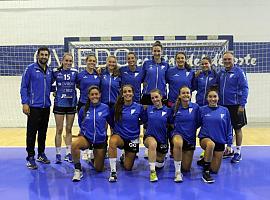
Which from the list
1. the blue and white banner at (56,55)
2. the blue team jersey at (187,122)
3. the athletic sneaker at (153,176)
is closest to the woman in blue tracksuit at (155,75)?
the blue team jersey at (187,122)

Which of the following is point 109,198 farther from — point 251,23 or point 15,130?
point 251,23

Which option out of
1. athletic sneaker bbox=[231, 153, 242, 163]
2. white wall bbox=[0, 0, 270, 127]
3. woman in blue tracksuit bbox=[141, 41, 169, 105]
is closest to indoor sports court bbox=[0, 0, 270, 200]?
white wall bbox=[0, 0, 270, 127]

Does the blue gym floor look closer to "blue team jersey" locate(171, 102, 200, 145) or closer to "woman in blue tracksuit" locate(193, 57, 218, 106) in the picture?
"blue team jersey" locate(171, 102, 200, 145)

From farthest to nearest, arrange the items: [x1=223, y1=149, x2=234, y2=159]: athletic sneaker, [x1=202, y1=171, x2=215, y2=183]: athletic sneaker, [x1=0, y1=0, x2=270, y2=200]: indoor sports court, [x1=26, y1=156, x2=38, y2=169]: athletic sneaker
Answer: [x1=0, y1=0, x2=270, y2=200]: indoor sports court → [x1=223, y1=149, x2=234, y2=159]: athletic sneaker → [x1=26, y1=156, x2=38, y2=169]: athletic sneaker → [x1=202, y1=171, x2=215, y2=183]: athletic sneaker

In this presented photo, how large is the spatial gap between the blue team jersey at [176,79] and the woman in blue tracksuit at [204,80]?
4.7 inches

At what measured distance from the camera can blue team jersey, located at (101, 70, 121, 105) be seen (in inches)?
191

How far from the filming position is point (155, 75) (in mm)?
4887

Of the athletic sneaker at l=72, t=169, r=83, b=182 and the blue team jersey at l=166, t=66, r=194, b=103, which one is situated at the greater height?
the blue team jersey at l=166, t=66, r=194, b=103

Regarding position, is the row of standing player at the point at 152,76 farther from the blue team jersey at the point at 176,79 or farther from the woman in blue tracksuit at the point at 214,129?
the woman in blue tracksuit at the point at 214,129

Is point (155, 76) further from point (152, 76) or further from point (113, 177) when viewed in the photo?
point (113, 177)

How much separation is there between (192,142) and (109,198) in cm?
137

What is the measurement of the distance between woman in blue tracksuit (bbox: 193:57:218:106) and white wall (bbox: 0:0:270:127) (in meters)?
3.15

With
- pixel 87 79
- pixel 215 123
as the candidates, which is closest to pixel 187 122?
pixel 215 123

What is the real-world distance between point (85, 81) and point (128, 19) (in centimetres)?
351
